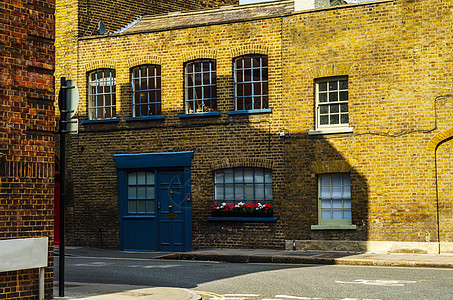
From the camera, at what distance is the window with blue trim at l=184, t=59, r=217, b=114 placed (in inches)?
850

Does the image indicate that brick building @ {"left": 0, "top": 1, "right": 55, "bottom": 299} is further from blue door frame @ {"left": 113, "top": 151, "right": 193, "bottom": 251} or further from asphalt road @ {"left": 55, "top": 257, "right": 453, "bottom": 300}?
blue door frame @ {"left": 113, "top": 151, "right": 193, "bottom": 251}

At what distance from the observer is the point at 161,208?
22.0 meters

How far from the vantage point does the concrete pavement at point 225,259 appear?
11.1 meters

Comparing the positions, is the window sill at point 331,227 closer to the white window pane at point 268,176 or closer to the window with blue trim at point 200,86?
the white window pane at point 268,176

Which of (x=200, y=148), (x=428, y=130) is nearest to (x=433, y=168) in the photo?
(x=428, y=130)

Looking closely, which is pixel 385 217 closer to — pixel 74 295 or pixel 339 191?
pixel 339 191

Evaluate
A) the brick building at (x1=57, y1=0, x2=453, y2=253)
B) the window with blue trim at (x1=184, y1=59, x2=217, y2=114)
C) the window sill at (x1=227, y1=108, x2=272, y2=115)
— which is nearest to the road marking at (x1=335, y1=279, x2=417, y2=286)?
the brick building at (x1=57, y1=0, x2=453, y2=253)

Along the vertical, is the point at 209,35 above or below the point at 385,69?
above

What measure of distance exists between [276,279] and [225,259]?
518 centimetres

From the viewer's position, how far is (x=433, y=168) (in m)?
18.4

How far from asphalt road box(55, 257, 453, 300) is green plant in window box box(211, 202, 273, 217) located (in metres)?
3.31

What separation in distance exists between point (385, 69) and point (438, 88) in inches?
60.3

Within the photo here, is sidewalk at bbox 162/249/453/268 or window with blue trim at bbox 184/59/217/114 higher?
window with blue trim at bbox 184/59/217/114

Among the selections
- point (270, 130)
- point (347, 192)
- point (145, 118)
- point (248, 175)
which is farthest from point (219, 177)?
point (347, 192)
